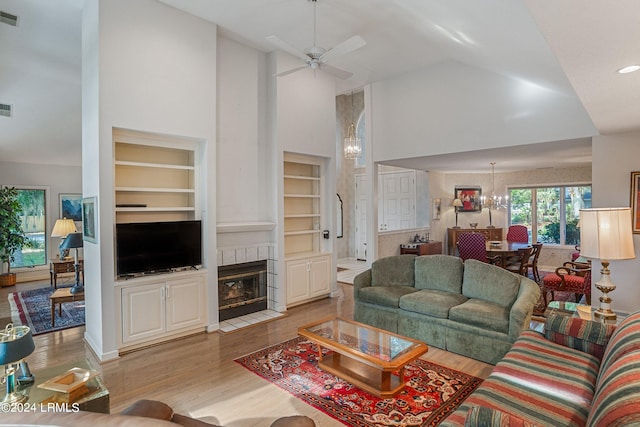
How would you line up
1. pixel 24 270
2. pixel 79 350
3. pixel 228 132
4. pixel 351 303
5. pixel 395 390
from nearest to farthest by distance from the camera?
pixel 395 390 → pixel 79 350 → pixel 228 132 → pixel 351 303 → pixel 24 270

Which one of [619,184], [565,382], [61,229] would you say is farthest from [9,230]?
[619,184]

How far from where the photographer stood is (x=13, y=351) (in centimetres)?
177

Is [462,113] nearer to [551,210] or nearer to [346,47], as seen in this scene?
[346,47]

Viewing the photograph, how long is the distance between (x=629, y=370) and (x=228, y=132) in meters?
4.68

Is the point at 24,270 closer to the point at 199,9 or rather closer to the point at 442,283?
the point at 199,9

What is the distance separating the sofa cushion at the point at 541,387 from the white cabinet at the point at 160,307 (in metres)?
3.36

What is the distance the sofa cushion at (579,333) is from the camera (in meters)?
2.52

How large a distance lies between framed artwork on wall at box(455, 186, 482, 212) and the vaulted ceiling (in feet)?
9.95

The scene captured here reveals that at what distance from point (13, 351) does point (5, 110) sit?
601 cm

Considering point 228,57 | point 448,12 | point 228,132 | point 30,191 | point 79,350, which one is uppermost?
point 228,57

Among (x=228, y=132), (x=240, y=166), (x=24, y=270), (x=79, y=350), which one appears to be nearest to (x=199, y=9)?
(x=228, y=132)

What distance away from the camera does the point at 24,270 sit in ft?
24.5

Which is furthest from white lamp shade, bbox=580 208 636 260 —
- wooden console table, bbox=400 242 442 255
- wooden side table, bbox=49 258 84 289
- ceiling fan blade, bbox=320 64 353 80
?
wooden side table, bbox=49 258 84 289

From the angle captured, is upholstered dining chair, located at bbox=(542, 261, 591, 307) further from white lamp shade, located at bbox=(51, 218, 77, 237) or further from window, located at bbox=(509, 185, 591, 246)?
white lamp shade, located at bbox=(51, 218, 77, 237)
